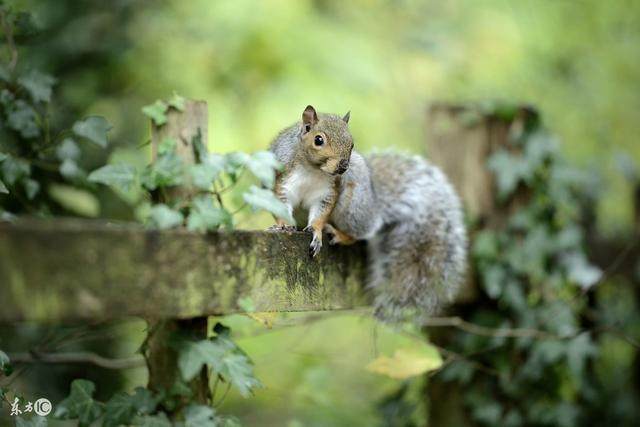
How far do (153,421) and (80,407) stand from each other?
13cm

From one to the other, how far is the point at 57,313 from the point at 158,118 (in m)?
0.55

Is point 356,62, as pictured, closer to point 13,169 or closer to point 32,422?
point 13,169

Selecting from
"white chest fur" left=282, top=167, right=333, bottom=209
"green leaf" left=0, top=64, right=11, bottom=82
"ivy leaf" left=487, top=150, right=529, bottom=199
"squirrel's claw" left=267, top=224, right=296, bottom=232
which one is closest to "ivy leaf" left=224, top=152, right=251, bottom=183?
"squirrel's claw" left=267, top=224, right=296, bottom=232

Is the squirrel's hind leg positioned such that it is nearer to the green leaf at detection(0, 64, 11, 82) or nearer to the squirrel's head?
the squirrel's head

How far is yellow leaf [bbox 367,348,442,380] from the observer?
1823mm

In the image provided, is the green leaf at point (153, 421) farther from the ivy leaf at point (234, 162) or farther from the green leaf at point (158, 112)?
the green leaf at point (158, 112)

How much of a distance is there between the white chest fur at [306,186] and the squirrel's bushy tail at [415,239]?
0.30 meters

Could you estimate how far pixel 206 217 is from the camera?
3.90 feet

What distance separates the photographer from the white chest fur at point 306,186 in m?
1.66

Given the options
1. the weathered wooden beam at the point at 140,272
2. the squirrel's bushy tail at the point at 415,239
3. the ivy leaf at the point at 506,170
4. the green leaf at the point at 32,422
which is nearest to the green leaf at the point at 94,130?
the weathered wooden beam at the point at 140,272

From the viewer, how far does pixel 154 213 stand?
46.2 inches

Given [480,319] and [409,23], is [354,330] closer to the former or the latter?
[409,23]

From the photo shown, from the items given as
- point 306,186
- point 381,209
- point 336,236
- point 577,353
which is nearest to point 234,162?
point 306,186

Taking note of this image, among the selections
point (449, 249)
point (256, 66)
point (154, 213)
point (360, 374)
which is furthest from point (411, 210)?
point (360, 374)
